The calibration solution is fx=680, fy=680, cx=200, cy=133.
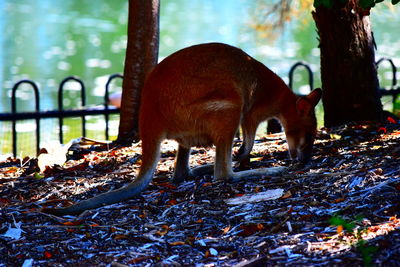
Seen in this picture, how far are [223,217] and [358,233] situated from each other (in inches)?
37.2

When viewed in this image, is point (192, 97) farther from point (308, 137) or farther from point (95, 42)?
point (95, 42)

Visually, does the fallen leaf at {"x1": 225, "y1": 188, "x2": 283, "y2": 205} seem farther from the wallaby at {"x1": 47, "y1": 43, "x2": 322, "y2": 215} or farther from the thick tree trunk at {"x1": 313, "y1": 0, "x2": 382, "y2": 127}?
the thick tree trunk at {"x1": 313, "y1": 0, "x2": 382, "y2": 127}

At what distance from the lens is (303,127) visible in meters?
5.29

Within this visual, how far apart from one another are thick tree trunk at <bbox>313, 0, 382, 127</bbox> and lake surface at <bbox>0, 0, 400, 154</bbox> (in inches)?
55.1

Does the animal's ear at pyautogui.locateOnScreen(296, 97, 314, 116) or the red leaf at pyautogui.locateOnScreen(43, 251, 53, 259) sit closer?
the red leaf at pyautogui.locateOnScreen(43, 251, 53, 259)

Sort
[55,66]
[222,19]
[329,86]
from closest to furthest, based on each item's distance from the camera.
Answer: [329,86] → [55,66] → [222,19]

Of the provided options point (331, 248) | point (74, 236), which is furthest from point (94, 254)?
point (331, 248)

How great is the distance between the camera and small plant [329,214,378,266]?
123 inches

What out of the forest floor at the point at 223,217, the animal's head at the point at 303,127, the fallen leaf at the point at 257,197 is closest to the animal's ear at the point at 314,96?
the animal's head at the point at 303,127

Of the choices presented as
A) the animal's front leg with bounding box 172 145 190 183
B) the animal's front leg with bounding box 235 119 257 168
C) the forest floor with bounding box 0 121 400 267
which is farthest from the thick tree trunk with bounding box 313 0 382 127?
the animal's front leg with bounding box 172 145 190 183

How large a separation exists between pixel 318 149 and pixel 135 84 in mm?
1790

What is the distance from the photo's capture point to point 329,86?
20.1ft

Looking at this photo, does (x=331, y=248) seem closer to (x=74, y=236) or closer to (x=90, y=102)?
(x=74, y=236)

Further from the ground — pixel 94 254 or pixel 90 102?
pixel 90 102
